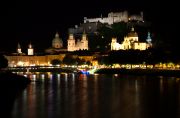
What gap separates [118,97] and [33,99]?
4.62m

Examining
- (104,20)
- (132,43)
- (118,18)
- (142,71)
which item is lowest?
(142,71)

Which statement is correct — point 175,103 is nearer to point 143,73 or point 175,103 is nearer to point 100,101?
point 100,101

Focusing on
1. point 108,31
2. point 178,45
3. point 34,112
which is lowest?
point 34,112

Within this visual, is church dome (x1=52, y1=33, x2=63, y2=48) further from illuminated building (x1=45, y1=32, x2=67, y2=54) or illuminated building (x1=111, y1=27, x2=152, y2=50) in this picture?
illuminated building (x1=111, y1=27, x2=152, y2=50)

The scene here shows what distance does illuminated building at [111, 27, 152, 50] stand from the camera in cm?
8396

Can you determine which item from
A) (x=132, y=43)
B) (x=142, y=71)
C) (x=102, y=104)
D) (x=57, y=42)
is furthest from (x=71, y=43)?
(x=102, y=104)

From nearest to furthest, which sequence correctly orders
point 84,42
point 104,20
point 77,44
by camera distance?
point 104,20
point 84,42
point 77,44

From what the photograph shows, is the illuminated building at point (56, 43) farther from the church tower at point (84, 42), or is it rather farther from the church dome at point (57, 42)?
the church tower at point (84, 42)

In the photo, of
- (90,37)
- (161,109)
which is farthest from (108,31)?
(161,109)

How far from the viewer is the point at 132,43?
84.4 m

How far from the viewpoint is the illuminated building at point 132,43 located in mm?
83963

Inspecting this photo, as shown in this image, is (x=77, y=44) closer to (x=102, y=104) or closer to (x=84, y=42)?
(x=84, y=42)

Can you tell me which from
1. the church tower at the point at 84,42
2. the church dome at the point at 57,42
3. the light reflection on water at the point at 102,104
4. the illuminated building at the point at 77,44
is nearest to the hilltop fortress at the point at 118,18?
the church tower at the point at 84,42

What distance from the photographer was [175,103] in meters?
23.8
